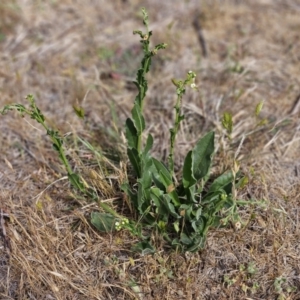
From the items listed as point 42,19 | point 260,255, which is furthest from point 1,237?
point 42,19

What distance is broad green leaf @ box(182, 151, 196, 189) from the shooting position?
6.64 feet

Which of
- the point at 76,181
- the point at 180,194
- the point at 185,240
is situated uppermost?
the point at 76,181

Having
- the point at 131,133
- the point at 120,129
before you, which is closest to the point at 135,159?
the point at 131,133

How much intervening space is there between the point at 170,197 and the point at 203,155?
A: 0.24 metres

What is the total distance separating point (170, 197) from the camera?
2047 millimetres

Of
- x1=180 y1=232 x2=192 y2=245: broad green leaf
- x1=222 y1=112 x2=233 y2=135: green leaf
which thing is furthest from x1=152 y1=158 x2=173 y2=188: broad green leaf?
x1=222 y1=112 x2=233 y2=135: green leaf

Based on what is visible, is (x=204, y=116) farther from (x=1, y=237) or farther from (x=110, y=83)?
(x=1, y=237)

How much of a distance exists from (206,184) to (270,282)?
1.86ft

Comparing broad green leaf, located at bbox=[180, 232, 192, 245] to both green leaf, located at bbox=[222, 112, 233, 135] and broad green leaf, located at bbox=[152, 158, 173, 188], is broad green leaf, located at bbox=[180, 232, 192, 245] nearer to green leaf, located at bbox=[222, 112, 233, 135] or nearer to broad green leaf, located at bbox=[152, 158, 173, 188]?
broad green leaf, located at bbox=[152, 158, 173, 188]

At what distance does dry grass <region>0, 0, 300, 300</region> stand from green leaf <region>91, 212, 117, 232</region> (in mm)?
67

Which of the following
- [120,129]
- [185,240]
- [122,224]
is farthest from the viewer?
[120,129]

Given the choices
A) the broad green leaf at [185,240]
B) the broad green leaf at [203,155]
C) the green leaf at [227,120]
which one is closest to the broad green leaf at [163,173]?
the broad green leaf at [203,155]

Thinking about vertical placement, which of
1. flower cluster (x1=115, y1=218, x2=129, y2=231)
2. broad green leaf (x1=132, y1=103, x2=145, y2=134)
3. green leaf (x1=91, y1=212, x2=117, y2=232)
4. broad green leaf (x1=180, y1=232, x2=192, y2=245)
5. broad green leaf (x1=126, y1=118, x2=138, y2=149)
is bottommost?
broad green leaf (x1=180, y1=232, x2=192, y2=245)

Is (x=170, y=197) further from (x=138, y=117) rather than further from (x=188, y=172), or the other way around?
(x=138, y=117)
